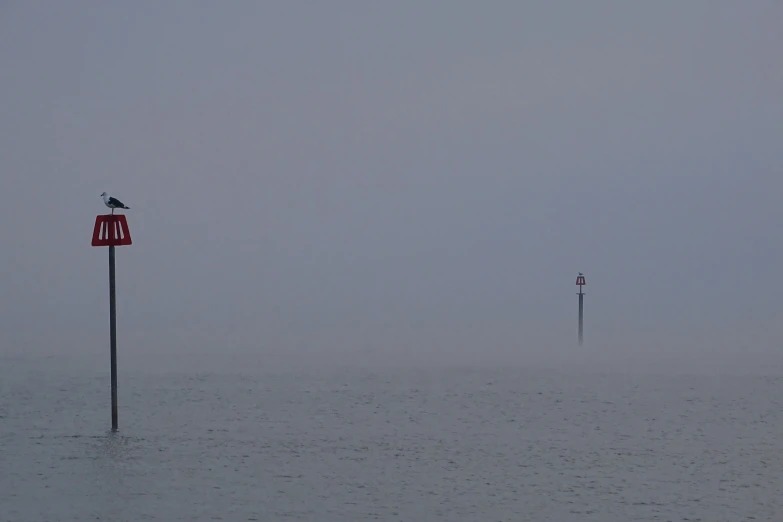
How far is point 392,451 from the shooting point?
1941 cm

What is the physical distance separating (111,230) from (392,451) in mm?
6737

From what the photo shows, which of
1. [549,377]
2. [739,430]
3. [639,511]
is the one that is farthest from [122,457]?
[549,377]

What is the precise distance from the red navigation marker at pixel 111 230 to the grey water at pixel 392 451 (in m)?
3.72

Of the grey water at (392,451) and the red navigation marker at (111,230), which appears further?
the red navigation marker at (111,230)

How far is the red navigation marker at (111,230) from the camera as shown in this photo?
2080cm

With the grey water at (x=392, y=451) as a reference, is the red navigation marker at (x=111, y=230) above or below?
above

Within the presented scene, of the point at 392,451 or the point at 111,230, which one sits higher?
the point at 111,230

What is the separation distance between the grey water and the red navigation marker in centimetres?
372

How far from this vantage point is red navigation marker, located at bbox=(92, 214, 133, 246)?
20.8m

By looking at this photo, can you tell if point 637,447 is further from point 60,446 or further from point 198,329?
point 198,329

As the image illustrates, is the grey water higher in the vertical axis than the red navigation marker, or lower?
lower

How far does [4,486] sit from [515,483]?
24.9 feet

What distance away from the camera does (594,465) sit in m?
18.1

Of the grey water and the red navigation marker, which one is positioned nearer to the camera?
the grey water
